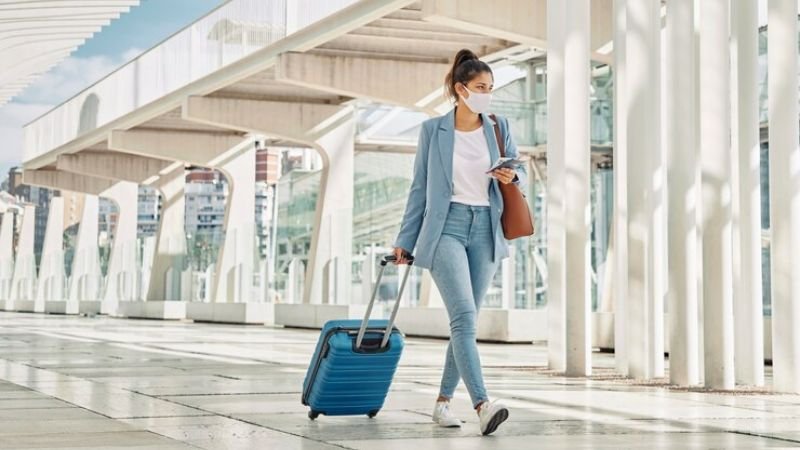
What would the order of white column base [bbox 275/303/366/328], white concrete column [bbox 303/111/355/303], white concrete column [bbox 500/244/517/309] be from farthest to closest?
white concrete column [bbox 303/111/355/303] → white column base [bbox 275/303/366/328] → white concrete column [bbox 500/244/517/309]

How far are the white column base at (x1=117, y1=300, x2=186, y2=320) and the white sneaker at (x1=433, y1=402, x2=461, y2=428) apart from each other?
108 feet

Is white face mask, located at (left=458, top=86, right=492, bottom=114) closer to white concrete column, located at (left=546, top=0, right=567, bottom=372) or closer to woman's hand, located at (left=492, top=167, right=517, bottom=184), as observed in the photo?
woman's hand, located at (left=492, top=167, right=517, bottom=184)

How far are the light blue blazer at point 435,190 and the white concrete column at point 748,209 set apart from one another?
3751 mm

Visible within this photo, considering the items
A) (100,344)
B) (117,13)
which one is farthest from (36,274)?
(100,344)

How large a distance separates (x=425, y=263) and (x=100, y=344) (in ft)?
38.5

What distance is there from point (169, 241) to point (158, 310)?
8.82ft

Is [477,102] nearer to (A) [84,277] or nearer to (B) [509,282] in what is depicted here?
(B) [509,282]

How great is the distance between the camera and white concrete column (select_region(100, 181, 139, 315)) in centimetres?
4438

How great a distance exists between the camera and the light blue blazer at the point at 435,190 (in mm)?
6641

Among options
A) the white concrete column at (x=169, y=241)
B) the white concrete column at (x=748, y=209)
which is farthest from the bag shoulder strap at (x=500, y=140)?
the white concrete column at (x=169, y=241)

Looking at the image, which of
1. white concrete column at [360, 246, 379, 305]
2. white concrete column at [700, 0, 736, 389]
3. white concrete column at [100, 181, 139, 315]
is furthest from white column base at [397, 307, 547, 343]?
white concrete column at [100, 181, 139, 315]

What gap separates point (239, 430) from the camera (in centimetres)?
637

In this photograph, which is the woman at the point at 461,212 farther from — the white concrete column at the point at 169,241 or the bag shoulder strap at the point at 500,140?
the white concrete column at the point at 169,241

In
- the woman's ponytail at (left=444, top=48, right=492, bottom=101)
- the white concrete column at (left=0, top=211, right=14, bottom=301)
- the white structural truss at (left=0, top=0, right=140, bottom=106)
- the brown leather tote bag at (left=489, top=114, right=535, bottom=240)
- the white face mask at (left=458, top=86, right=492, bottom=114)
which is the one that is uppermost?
the white structural truss at (left=0, top=0, right=140, bottom=106)
